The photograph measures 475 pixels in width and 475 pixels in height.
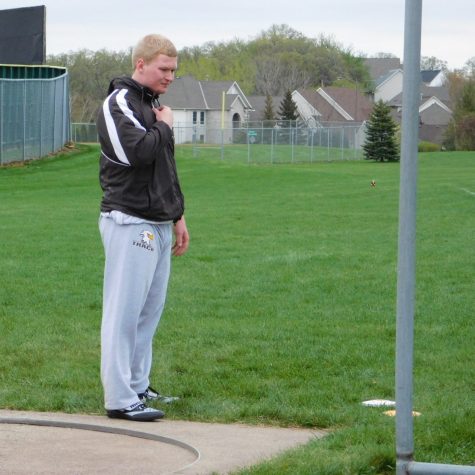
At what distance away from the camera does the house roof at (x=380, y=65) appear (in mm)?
141750

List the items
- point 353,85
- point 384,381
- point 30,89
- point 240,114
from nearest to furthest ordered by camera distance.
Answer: point 384,381, point 30,89, point 240,114, point 353,85

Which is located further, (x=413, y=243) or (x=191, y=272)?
(x=191, y=272)

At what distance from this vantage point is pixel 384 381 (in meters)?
7.33

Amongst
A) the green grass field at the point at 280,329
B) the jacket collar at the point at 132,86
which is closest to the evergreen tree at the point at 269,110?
the green grass field at the point at 280,329

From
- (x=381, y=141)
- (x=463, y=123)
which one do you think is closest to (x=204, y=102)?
(x=463, y=123)

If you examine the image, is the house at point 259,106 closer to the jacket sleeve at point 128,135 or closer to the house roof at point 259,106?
the house roof at point 259,106

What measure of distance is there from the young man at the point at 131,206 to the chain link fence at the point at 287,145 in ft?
158

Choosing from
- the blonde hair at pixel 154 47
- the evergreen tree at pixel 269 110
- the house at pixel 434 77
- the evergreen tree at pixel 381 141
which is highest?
the house at pixel 434 77

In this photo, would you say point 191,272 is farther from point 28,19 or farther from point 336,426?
point 28,19

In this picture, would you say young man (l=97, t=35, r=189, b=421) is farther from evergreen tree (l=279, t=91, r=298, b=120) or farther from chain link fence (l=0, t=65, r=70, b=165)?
evergreen tree (l=279, t=91, r=298, b=120)

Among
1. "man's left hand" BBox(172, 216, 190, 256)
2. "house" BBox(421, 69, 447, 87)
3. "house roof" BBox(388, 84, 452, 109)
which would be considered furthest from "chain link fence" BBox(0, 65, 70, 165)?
"house" BBox(421, 69, 447, 87)

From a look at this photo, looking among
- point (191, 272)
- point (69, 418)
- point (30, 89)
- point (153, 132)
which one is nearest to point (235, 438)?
point (69, 418)

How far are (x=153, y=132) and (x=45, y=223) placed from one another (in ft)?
49.2

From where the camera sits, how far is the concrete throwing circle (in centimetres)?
525
